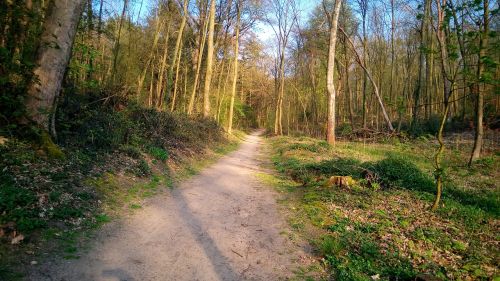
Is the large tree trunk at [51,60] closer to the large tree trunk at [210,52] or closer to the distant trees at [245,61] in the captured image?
the distant trees at [245,61]

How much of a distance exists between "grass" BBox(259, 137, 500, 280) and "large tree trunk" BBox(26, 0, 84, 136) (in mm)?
5531

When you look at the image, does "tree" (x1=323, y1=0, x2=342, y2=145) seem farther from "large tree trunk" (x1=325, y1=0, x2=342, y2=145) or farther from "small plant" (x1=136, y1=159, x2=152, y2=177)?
"small plant" (x1=136, y1=159, x2=152, y2=177)

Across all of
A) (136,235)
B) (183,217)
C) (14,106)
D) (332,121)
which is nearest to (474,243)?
(183,217)

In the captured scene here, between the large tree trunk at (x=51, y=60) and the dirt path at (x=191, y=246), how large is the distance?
116 inches

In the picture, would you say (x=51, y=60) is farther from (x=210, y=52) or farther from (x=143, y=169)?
(x=210, y=52)

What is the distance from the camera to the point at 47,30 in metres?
6.20

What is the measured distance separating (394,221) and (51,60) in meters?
7.53

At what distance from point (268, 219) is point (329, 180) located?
2681mm

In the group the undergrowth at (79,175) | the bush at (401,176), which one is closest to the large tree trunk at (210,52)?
the undergrowth at (79,175)

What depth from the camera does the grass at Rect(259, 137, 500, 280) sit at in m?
4.18

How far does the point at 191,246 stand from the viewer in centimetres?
465

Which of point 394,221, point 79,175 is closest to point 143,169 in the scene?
point 79,175

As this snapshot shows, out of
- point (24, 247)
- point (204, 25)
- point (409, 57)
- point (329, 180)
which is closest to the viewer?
point (24, 247)

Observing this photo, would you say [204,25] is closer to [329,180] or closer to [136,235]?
[329,180]
